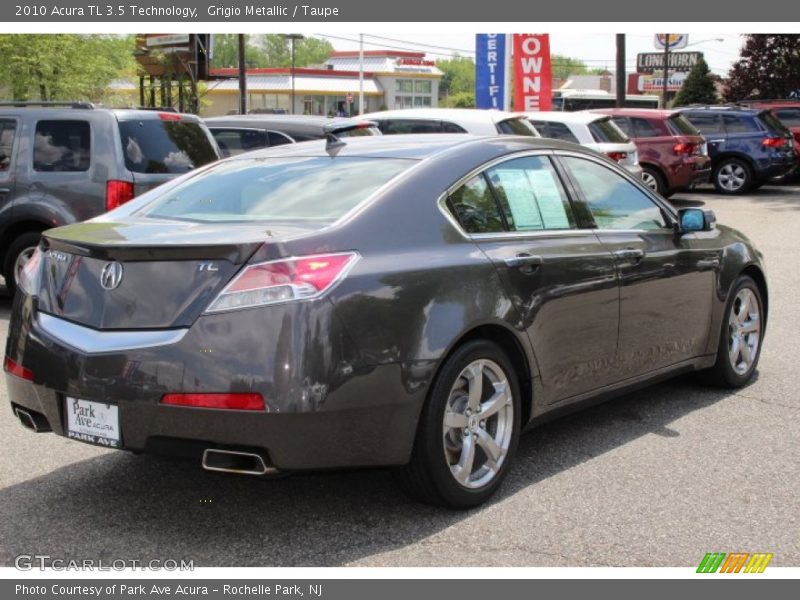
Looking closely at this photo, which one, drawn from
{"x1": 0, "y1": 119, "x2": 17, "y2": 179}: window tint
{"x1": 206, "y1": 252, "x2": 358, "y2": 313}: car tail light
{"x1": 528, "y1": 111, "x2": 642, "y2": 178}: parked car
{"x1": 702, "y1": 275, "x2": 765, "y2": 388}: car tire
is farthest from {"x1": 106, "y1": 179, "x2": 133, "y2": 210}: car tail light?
{"x1": 528, "y1": 111, "x2": 642, "y2": 178}: parked car

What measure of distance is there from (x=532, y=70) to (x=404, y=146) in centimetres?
1757

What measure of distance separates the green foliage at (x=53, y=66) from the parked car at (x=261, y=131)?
3393 centimetres

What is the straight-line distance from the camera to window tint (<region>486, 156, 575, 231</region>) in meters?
4.89

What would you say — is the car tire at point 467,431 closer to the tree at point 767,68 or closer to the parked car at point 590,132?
the parked car at point 590,132

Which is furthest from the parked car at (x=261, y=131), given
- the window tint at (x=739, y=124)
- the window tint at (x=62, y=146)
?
the window tint at (x=739, y=124)

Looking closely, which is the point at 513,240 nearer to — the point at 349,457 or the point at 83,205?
the point at 349,457

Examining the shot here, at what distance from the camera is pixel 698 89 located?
184 feet

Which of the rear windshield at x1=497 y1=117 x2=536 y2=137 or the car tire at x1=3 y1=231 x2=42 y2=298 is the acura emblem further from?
the rear windshield at x1=497 y1=117 x2=536 y2=137

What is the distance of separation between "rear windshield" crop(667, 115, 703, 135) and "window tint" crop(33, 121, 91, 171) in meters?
13.6

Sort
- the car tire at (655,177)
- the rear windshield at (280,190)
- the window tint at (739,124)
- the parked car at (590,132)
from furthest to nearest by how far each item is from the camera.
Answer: the window tint at (739,124), the car tire at (655,177), the parked car at (590,132), the rear windshield at (280,190)

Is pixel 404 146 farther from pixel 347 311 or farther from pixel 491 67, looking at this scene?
pixel 491 67

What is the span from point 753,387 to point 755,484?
6.53 feet

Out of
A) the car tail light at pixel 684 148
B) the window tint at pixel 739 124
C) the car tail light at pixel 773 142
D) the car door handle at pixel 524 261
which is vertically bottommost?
the car door handle at pixel 524 261

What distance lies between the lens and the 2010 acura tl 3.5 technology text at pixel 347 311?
12.5 feet
